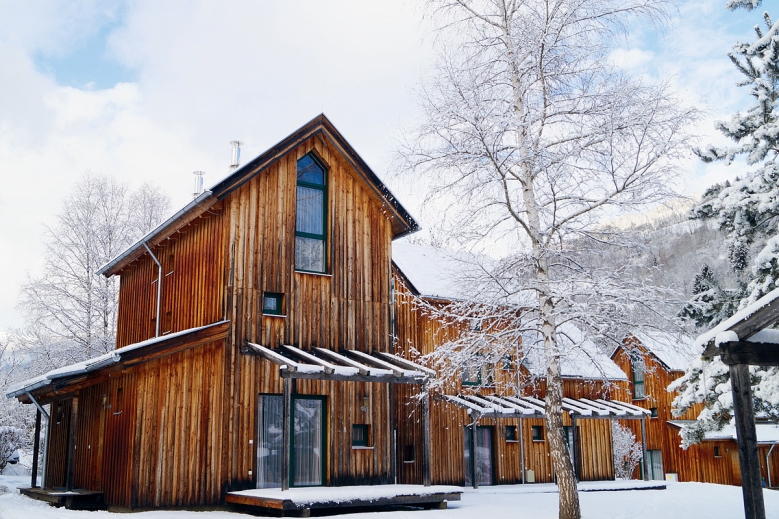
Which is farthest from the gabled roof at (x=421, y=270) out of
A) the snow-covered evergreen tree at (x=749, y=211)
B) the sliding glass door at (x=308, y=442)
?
the snow-covered evergreen tree at (x=749, y=211)

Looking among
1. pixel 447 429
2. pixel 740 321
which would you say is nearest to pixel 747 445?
pixel 740 321

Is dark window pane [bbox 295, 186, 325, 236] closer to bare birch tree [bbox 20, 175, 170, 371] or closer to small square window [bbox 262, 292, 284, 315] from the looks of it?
small square window [bbox 262, 292, 284, 315]

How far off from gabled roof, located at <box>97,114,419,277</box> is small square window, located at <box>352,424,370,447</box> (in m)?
5.04

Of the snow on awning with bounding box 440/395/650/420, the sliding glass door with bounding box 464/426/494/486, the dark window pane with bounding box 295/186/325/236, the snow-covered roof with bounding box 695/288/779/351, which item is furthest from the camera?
the sliding glass door with bounding box 464/426/494/486

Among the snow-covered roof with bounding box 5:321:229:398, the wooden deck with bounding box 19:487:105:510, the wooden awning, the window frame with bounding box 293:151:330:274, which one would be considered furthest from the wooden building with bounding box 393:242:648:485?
the wooden deck with bounding box 19:487:105:510

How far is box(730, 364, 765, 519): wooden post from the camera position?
8445mm

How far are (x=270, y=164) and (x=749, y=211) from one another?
990cm

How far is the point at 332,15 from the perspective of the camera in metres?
14.4

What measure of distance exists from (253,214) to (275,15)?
563 centimetres

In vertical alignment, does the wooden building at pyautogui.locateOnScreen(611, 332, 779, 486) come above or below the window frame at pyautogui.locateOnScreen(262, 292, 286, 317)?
below

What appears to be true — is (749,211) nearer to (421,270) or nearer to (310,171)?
(310,171)

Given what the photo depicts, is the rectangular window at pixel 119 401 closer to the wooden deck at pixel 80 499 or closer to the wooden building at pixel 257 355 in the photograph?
the wooden building at pixel 257 355

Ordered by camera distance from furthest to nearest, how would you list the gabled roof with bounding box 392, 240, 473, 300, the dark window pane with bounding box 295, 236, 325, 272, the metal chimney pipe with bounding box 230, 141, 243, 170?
the gabled roof with bounding box 392, 240, 473, 300
the metal chimney pipe with bounding box 230, 141, 243, 170
the dark window pane with bounding box 295, 236, 325, 272

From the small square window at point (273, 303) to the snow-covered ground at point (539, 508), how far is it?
430 cm
